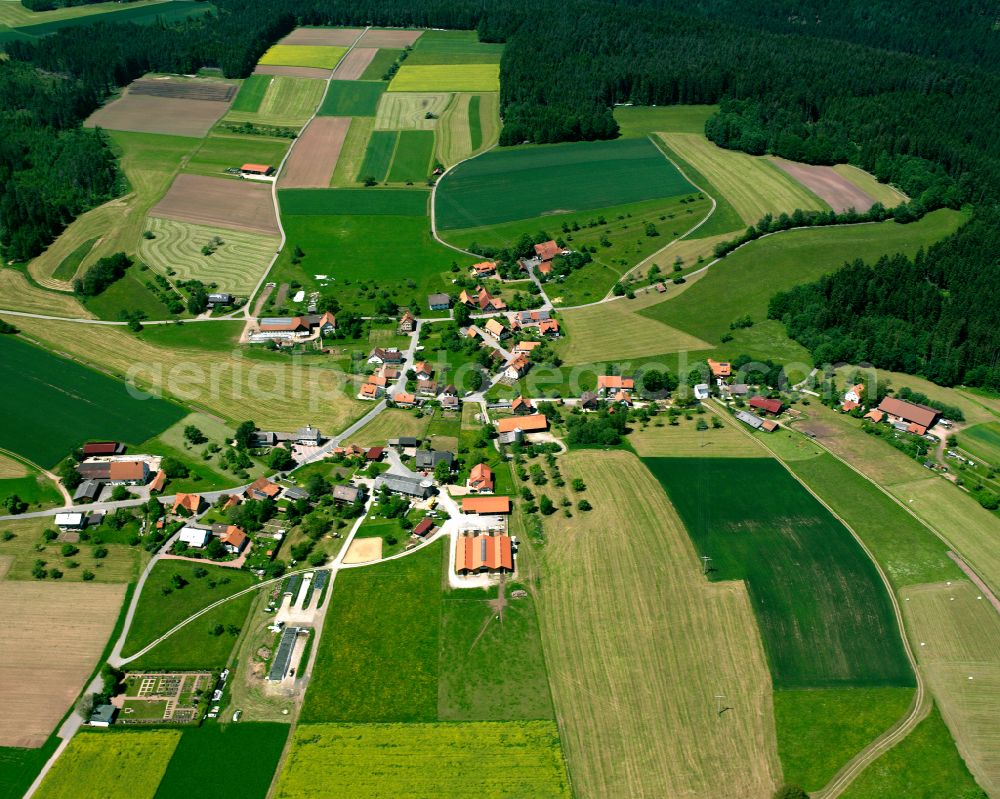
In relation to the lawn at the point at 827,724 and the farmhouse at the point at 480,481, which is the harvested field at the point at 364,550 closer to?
the farmhouse at the point at 480,481

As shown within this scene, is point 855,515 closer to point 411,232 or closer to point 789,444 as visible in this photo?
point 789,444

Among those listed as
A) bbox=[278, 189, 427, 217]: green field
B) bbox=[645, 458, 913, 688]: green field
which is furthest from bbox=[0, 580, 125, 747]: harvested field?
bbox=[278, 189, 427, 217]: green field

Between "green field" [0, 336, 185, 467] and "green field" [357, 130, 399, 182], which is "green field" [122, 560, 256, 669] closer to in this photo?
"green field" [0, 336, 185, 467]

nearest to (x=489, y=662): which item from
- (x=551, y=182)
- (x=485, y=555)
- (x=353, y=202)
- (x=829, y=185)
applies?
(x=485, y=555)

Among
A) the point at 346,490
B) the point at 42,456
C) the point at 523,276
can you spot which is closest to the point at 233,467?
the point at 346,490

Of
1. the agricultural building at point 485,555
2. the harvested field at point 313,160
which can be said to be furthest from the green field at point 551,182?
the agricultural building at point 485,555
